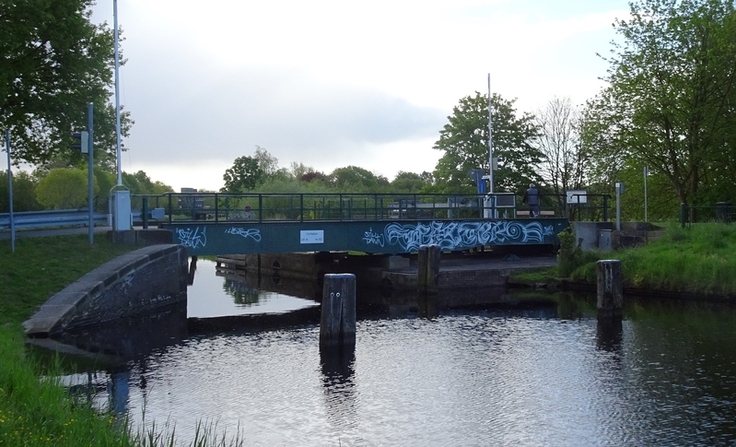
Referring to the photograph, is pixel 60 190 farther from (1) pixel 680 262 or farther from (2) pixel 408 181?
(1) pixel 680 262

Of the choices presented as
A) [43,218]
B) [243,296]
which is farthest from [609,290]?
[43,218]

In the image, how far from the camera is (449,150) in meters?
53.2

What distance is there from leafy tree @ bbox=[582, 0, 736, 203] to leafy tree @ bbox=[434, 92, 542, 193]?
10347mm

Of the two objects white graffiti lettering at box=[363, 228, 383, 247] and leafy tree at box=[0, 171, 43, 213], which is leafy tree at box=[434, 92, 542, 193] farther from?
leafy tree at box=[0, 171, 43, 213]

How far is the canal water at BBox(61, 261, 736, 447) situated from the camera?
11.4 metres

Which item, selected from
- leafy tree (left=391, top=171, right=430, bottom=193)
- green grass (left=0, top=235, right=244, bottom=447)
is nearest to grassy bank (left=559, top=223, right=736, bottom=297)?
green grass (left=0, top=235, right=244, bottom=447)

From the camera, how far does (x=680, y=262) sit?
25.6 meters

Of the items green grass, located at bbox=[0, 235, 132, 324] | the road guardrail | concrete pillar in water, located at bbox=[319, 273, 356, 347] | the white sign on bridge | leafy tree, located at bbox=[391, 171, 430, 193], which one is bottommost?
concrete pillar in water, located at bbox=[319, 273, 356, 347]

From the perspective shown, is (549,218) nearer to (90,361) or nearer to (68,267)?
(68,267)

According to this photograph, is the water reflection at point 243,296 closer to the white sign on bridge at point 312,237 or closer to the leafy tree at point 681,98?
the white sign on bridge at point 312,237

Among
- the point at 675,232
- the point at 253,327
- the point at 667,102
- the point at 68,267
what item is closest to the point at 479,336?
the point at 253,327

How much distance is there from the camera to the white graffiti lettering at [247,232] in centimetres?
2723

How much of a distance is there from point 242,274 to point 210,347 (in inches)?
908

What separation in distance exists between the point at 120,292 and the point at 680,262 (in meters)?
16.9
